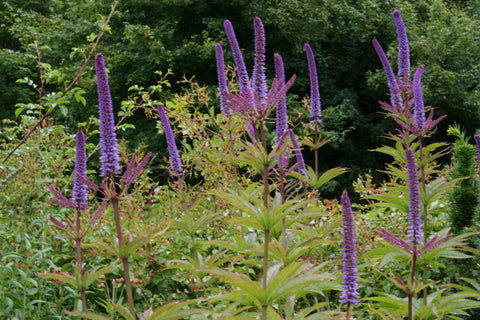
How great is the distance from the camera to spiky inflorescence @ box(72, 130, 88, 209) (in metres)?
1.82

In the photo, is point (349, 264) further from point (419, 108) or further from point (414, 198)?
point (419, 108)

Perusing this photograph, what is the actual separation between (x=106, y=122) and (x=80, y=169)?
0.29 m

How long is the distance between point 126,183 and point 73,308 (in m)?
2.05

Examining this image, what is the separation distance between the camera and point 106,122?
65.5 inches

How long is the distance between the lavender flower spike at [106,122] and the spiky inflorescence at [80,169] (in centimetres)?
15

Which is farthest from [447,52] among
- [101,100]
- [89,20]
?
[101,100]

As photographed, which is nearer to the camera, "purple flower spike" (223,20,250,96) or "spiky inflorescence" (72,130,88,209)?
"spiky inflorescence" (72,130,88,209)

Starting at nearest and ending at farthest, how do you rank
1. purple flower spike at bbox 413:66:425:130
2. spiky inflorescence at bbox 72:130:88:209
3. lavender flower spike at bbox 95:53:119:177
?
lavender flower spike at bbox 95:53:119:177
spiky inflorescence at bbox 72:130:88:209
purple flower spike at bbox 413:66:425:130

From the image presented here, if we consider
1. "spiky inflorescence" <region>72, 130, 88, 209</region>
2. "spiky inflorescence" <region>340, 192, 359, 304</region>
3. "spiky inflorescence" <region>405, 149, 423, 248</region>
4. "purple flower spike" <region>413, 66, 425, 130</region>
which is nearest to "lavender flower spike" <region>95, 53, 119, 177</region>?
"spiky inflorescence" <region>72, 130, 88, 209</region>

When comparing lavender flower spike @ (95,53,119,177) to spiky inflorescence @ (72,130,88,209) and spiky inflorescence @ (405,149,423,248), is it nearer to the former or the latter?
spiky inflorescence @ (72,130,88,209)

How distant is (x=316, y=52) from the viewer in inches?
572

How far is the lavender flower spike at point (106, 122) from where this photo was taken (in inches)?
63.5

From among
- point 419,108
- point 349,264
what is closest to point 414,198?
point 349,264

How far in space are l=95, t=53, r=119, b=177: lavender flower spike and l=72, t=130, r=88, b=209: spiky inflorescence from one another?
15 centimetres
